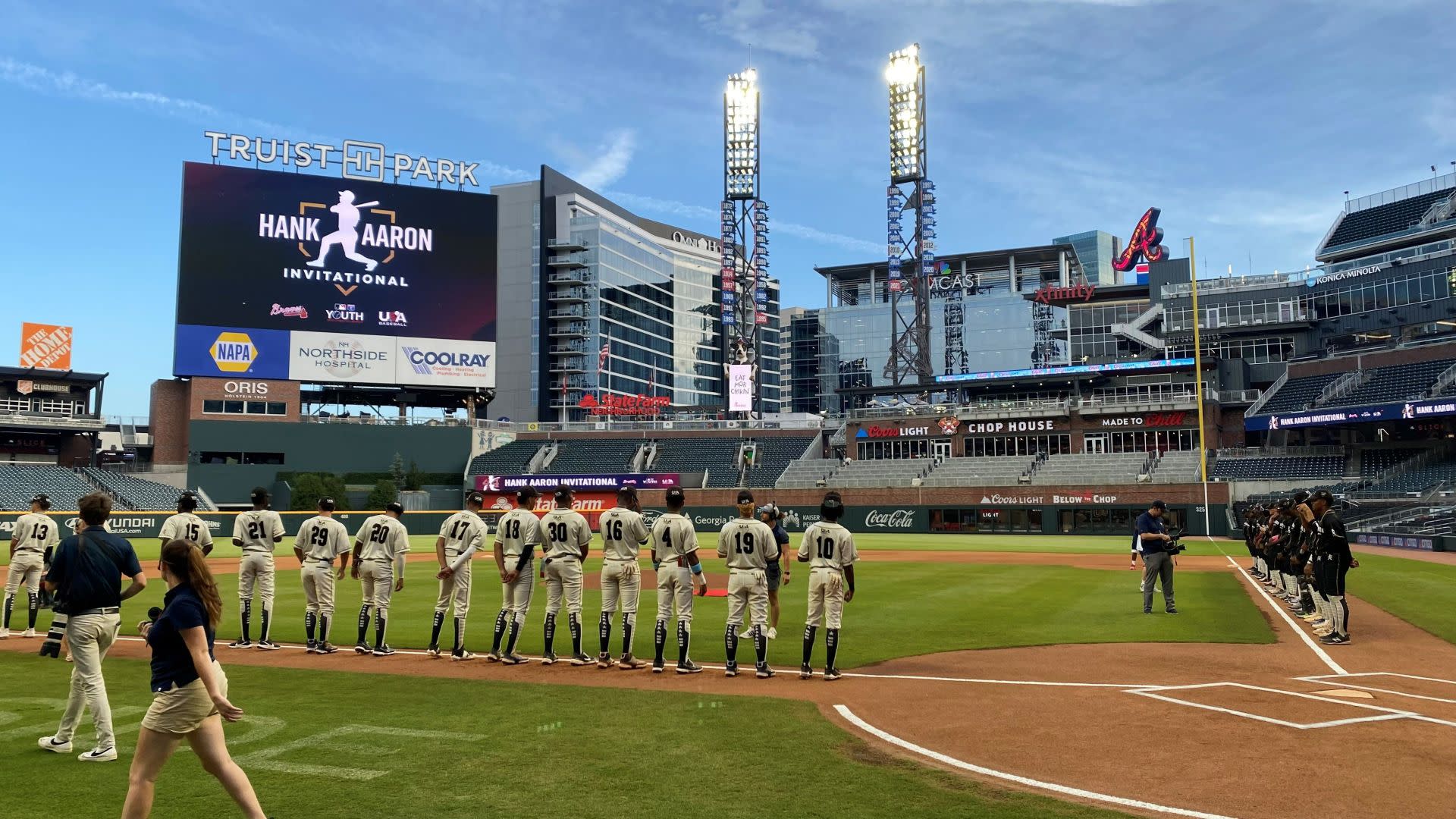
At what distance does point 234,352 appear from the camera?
7094 cm

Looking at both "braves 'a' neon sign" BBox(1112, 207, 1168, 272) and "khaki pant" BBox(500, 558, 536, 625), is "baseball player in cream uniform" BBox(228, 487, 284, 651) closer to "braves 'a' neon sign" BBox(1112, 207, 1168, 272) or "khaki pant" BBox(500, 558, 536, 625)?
"khaki pant" BBox(500, 558, 536, 625)

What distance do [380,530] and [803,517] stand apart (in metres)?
56.7

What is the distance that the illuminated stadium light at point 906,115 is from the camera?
8244 centimetres

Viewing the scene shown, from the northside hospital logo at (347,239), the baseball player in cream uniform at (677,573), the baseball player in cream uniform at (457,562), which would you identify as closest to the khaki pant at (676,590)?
the baseball player in cream uniform at (677,573)

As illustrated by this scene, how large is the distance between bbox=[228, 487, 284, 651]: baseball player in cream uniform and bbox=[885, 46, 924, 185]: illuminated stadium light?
7429cm

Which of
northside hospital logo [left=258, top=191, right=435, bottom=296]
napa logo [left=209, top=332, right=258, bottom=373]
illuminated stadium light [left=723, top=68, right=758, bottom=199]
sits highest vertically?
illuminated stadium light [left=723, top=68, right=758, bottom=199]

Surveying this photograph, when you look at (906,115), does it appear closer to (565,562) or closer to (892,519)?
(892,519)

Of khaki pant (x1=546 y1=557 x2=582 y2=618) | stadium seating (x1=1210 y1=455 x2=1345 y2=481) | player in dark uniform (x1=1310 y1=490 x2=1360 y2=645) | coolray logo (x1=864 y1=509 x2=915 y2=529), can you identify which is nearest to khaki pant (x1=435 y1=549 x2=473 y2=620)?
khaki pant (x1=546 y1=557 x2=582 y2=618)

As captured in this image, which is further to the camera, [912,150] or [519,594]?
[912,150]

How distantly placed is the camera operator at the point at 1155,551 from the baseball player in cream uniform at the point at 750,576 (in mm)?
9669

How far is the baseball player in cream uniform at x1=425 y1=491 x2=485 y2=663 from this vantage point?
14.4 m

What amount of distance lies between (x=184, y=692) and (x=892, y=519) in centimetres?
6439

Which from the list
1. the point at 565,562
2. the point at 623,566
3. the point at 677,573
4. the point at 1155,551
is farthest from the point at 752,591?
the point at 1155,551

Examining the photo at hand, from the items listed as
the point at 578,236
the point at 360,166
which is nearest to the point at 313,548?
the point at 360,166
